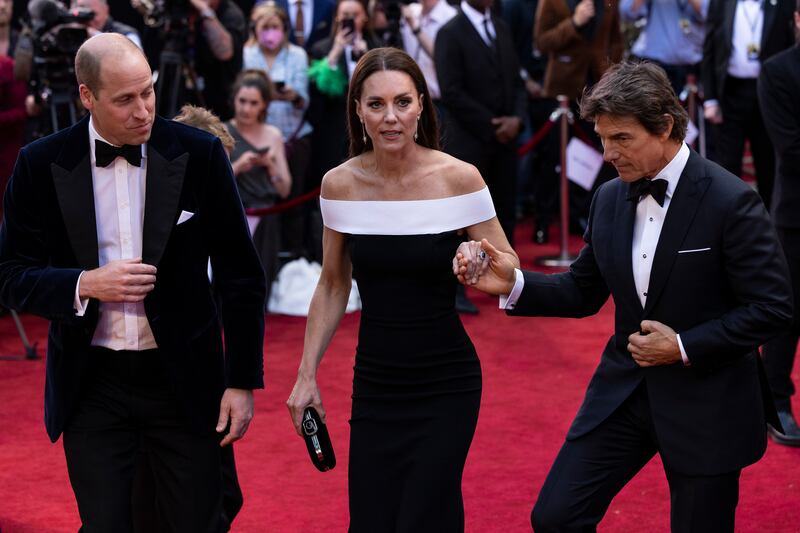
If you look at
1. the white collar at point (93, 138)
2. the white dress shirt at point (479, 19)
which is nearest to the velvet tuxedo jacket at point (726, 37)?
the white dress shirt at point (479, 19)

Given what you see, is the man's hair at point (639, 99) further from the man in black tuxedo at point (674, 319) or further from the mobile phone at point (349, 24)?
the mobile phone at point (349, 24)

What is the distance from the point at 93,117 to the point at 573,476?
168 cm

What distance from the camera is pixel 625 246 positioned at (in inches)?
138

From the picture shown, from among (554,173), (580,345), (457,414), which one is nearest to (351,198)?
(457,414)

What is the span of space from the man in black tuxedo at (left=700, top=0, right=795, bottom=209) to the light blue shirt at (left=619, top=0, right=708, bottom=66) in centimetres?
135

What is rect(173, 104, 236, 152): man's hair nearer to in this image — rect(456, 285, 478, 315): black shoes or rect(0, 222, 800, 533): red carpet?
rect(0, 222, 800, 533): red carpet

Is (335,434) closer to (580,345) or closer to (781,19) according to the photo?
(580,345)

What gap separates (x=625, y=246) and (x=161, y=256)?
1.30m

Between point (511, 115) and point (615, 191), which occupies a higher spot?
point (615, 191)

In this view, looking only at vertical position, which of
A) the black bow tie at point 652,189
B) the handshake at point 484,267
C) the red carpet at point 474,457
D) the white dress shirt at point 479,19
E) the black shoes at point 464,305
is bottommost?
the black shoes at point 464,305

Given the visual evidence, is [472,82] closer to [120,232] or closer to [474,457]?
[474,457]

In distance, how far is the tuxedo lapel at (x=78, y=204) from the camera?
3.39 meters

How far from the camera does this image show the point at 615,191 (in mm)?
3641

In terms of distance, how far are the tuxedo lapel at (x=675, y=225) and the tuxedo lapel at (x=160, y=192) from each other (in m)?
1.34
